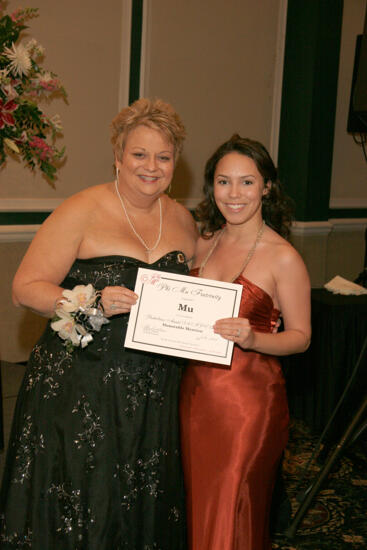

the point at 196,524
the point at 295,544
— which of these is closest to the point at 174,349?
the point at 196,524

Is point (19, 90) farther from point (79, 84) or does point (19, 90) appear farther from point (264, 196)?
point (79, 84)

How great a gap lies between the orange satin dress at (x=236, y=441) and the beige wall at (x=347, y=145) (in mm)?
5033

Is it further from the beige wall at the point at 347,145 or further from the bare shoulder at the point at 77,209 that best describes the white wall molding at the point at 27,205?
the beige wall at the point at 347,145

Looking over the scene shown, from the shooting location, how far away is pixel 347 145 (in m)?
7.28

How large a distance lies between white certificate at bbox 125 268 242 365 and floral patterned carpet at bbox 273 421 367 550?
98 centimetres

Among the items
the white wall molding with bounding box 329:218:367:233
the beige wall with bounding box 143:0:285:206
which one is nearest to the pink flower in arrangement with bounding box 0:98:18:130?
the beige wall with bounding box 143:0:285:206

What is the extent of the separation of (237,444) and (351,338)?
2167 millimetres

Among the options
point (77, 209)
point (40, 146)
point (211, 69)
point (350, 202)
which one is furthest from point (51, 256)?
point (350, 202)

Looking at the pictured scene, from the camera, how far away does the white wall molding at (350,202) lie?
723 cm

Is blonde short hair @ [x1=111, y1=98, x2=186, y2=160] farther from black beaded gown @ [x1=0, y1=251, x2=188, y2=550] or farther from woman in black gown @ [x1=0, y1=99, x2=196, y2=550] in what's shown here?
black beaded gown @ [x1=0, y1=251, x2=188, y2=550]

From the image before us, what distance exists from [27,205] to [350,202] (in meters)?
3.73

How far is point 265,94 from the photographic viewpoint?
6.52 m

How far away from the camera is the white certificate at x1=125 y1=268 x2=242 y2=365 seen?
2.22 m

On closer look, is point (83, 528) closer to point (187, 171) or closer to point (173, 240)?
point (173, 240)
